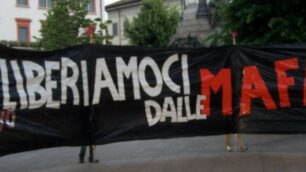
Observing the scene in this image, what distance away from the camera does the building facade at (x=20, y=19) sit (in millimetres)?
67938

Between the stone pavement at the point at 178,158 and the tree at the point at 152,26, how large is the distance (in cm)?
3025

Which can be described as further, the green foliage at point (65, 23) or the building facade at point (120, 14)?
the building facade at point (120, 14)

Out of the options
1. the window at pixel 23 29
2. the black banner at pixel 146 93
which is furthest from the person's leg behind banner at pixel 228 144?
the window at pixel 23 29

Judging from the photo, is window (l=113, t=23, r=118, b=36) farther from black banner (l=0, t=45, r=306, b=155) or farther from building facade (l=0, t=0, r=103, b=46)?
black banner (l=0, t=45, r=306, b=155)

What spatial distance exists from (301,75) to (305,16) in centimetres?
562

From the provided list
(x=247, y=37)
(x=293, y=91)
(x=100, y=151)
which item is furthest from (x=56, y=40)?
(x=293, y=91)

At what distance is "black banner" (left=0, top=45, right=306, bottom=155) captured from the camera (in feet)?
32.2

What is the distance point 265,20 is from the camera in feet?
52.3

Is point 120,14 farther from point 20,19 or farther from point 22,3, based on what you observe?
point 20,19

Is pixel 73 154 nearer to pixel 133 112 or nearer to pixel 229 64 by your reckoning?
pixel 133 112

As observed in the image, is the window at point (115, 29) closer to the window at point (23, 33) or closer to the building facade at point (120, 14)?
the building facade at point (120, 14)

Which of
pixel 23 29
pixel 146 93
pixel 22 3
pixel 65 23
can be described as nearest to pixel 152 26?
pixel 65 23

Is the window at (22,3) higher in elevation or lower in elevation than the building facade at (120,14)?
higher

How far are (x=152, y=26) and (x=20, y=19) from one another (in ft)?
92.4
